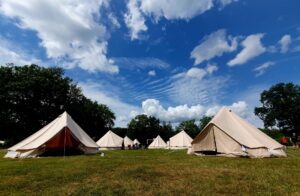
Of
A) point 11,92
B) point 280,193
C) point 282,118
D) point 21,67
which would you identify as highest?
point 21,67

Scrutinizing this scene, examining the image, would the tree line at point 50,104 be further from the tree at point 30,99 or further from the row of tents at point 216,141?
the row of tents at point 216,141

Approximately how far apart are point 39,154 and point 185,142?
78.7ft

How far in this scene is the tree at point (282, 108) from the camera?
4197 cm

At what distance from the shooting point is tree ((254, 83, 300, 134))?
138 ft

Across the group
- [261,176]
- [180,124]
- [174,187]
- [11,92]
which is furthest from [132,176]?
[180,124]

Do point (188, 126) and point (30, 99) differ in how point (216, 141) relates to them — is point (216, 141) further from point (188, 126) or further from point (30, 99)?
point (188, 126)

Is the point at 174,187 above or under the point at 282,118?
under

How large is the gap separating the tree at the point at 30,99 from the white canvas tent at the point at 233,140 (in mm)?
25905

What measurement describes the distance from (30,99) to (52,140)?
20179 millimetres

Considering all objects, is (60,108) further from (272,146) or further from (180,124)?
(180,124)

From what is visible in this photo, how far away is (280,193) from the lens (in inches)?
160

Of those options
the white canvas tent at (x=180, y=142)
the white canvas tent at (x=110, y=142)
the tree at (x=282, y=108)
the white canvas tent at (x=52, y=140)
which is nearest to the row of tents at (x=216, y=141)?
the white canvas tent at (x=52, y=140)

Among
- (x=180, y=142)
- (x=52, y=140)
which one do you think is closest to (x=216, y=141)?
(x=52, y=140)

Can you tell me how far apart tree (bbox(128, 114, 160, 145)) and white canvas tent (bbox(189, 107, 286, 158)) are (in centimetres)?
4224
